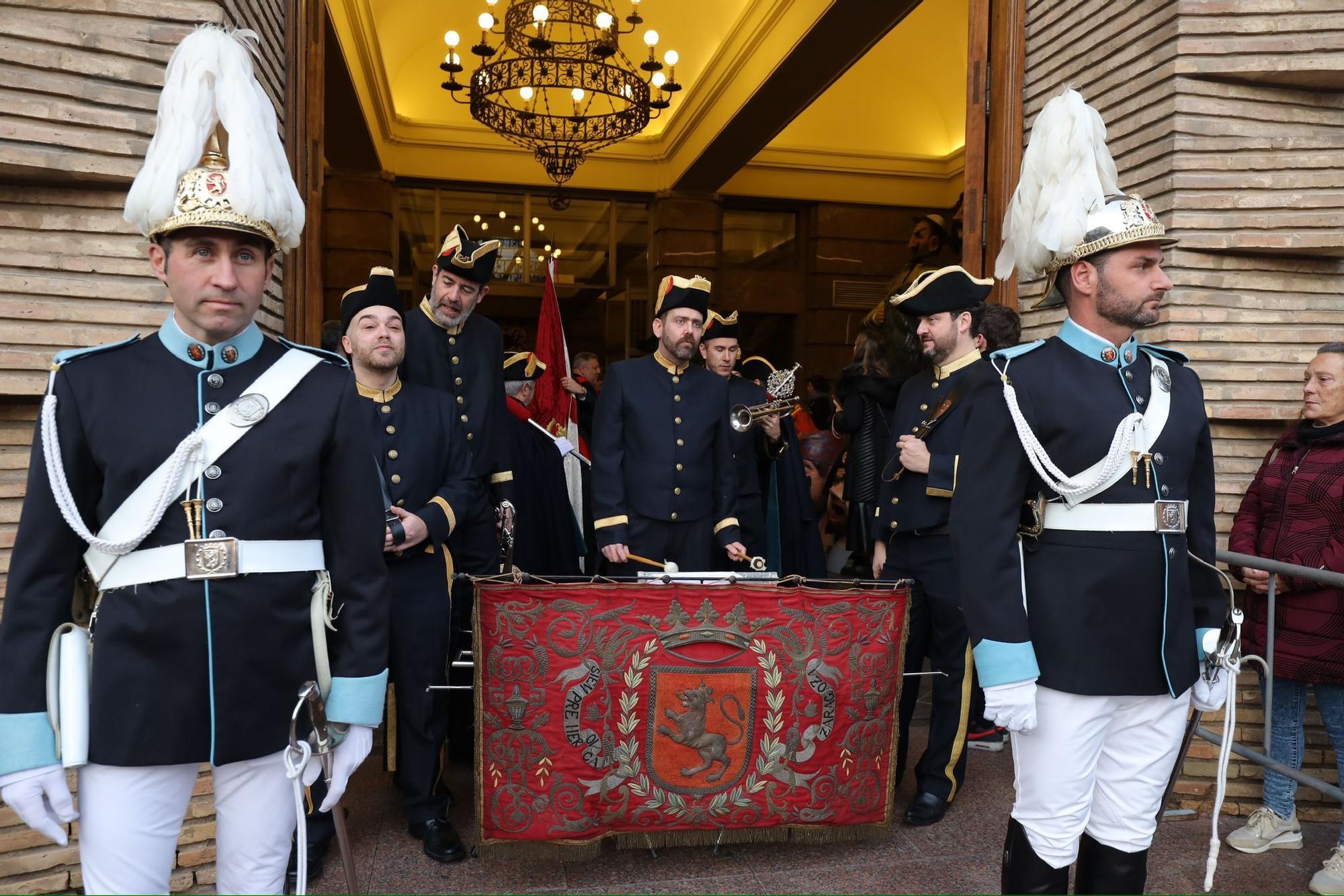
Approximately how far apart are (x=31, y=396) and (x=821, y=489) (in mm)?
4813

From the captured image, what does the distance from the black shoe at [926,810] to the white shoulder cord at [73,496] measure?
2898 mm

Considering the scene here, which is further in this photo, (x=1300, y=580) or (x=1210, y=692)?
(x=1300, y=580)

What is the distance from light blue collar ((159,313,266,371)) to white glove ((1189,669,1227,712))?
2.29 meters

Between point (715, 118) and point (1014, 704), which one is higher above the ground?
point (715, 118)

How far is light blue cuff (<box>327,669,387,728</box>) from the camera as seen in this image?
6.93ft

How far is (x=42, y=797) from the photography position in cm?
194

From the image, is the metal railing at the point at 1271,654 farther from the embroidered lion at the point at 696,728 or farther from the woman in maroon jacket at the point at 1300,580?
the embroidered lion at the point at 696,728

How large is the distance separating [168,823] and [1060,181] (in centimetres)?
237

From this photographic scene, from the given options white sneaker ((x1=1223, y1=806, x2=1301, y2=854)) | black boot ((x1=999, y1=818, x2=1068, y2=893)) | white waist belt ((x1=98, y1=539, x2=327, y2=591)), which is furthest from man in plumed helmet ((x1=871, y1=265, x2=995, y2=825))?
white waist belt ((x1=98, y1=539, x2=327, y2=591))

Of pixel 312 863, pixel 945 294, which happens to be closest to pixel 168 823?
pixel 312 863

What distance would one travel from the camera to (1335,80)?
13.5 ft

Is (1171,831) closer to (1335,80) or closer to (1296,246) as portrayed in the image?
(1296,246)

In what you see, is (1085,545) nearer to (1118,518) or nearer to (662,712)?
(1118,518)

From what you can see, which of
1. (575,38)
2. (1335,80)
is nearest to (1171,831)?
(1335,80)
